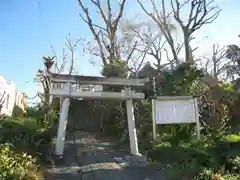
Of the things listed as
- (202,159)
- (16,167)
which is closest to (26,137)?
(16,167)

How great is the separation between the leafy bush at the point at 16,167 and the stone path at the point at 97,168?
31.4 inches

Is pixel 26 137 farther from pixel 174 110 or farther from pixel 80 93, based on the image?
pixel 174 110

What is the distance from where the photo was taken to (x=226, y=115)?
487 inches

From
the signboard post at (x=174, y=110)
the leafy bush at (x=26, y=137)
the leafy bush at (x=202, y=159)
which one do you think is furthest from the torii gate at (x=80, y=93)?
the leafy bush at (x=202, y=159)

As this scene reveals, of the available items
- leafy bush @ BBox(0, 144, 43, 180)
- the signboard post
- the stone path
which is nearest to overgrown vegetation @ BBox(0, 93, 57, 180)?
leafy bush @ BBox(0, 144, 43, 180)

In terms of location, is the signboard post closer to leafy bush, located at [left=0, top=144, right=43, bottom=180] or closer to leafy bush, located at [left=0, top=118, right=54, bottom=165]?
leafy bush, located at [left=0, top=118, right=54, bottom=165]

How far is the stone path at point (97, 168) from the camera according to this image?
27.4 ft

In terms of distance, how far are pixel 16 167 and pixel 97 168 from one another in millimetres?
2526

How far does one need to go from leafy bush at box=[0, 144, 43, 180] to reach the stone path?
0.80 m

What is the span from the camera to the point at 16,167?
727cm

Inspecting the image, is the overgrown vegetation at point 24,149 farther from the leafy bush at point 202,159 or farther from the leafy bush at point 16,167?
the leafy bush at point 202,159

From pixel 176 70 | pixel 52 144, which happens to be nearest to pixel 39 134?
pixel 52 144

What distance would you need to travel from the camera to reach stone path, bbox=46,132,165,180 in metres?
8.34

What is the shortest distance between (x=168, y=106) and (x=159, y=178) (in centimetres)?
355
